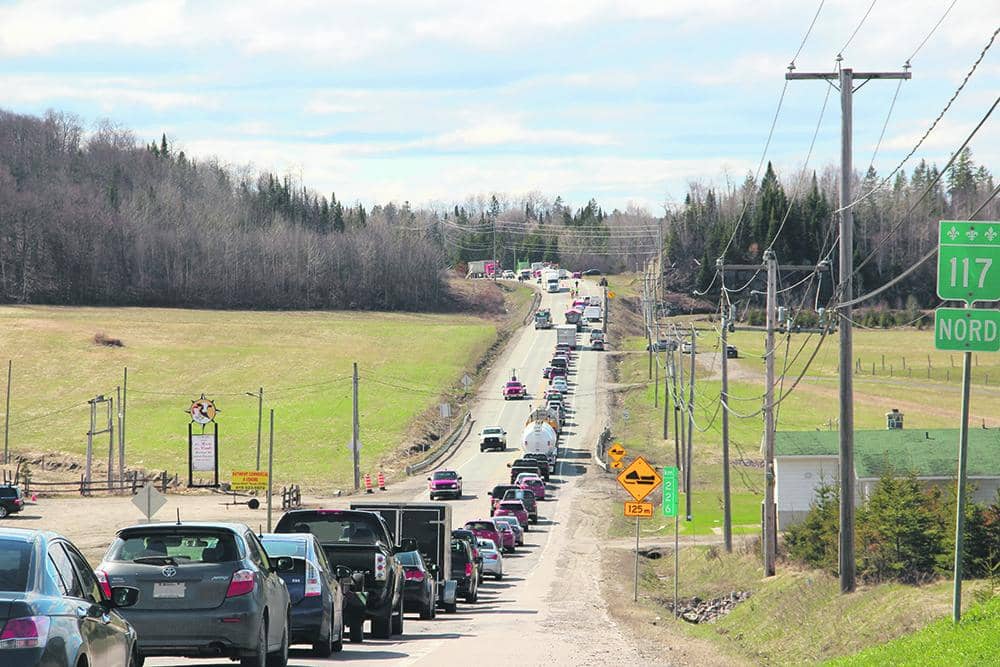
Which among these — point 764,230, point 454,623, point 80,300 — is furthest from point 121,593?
point 764,230

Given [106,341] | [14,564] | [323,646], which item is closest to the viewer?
[14,564]

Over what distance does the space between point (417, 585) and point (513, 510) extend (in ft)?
110

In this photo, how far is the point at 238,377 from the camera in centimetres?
10812

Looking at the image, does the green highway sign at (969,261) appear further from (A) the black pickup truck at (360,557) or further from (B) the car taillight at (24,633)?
(B) the car taillight at (24,633)

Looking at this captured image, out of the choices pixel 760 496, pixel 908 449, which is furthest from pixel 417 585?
pixel 760 496

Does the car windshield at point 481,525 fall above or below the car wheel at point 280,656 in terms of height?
below

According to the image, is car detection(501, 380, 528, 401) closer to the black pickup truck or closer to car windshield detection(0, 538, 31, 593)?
the black pickup truck

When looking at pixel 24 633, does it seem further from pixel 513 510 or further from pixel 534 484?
pixel 534 484

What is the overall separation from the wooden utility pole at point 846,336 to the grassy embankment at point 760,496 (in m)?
0.95

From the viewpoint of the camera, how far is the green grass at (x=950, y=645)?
14.6 metres

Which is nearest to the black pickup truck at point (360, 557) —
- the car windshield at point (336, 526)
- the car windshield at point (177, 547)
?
the car windshield at point (336, 526)

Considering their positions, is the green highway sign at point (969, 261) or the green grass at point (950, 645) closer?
the green grass at point (950, 645)

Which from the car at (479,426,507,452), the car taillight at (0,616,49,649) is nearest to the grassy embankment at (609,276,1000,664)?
the car at (479,426,507,452)

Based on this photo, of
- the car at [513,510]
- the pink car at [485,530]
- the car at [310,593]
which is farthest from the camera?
the car at [513,510]
